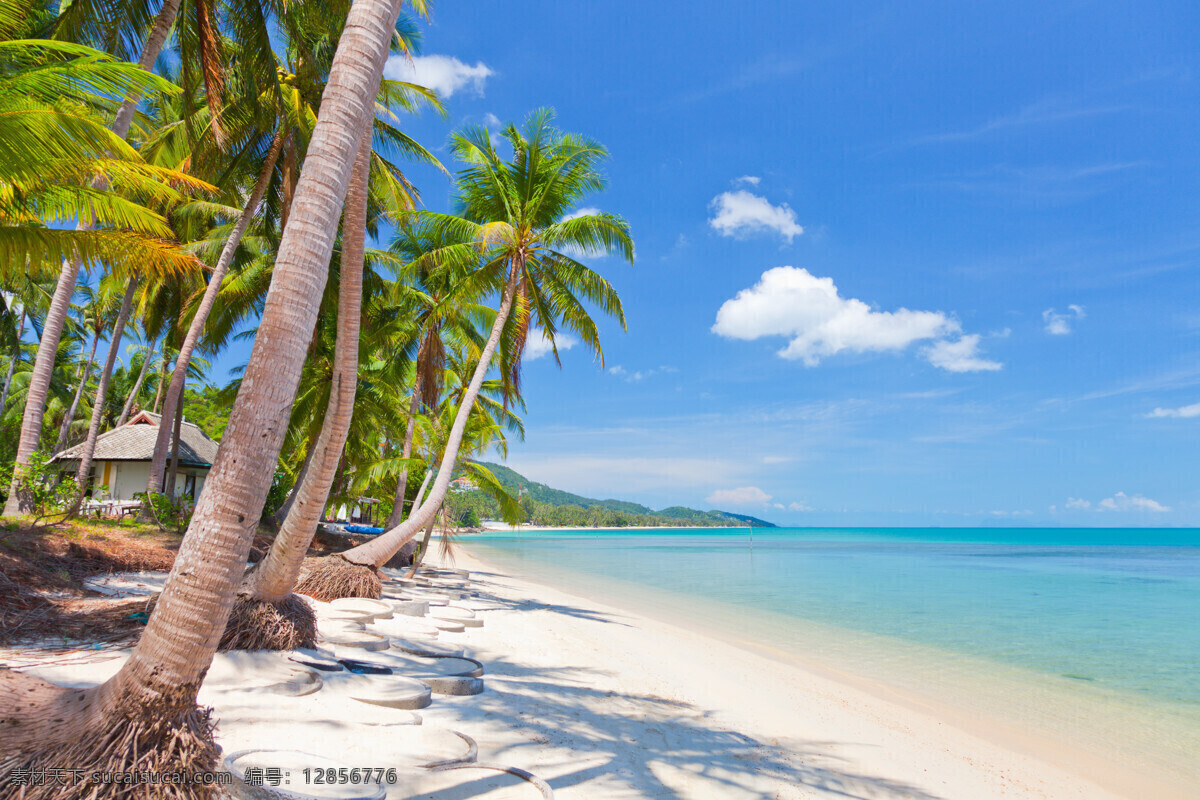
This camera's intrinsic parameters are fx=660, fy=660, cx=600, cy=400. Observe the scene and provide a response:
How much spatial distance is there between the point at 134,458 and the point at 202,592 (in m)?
23.8

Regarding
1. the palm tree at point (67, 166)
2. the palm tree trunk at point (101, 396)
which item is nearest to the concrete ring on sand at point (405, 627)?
the palm tree at point (67, 166)

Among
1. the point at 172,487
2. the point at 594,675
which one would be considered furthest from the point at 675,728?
the point at 172,487

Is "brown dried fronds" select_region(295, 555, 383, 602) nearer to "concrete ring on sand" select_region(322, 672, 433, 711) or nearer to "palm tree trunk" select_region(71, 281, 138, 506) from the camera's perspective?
"concrete ring on sand" select_region(322, 672, 433, 711)

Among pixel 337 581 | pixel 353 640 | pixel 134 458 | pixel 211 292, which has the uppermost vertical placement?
pixel 211 292

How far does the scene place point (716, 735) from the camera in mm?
6074

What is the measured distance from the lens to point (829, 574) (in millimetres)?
33969

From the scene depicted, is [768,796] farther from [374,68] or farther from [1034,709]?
[1034,709]

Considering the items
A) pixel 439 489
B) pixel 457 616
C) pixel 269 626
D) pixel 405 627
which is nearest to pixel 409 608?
pixel 457 616

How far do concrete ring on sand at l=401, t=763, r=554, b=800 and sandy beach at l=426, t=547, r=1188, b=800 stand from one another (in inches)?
13.1

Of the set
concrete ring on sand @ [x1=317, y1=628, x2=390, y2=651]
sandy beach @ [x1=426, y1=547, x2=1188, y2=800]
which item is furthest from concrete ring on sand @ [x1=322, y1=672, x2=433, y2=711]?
concrete ring on sand @ [x1=317, y1=628, x2=390, y2=651]

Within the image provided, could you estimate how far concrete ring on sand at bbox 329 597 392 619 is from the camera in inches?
337

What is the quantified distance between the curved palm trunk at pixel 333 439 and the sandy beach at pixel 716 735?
1922mm

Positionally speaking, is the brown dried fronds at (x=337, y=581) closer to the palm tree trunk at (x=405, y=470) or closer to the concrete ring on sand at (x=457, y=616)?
the concrete ring on sand at (x=457, y=616)

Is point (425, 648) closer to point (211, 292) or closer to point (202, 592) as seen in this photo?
point (202, 592)
